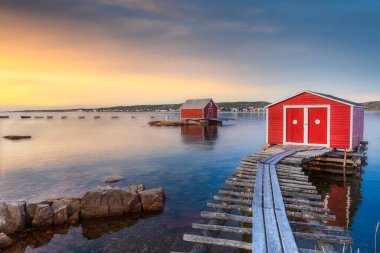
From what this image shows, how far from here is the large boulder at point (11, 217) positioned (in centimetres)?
984

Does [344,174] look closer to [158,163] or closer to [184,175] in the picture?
[184,175]

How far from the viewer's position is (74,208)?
11414 millimetres

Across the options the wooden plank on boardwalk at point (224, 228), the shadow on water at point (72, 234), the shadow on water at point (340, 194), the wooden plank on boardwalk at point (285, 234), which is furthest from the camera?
the shadow on water at point (340, 194)

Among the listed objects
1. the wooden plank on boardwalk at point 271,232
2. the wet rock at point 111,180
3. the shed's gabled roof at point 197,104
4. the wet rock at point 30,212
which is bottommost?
the wet rock at point 111,180

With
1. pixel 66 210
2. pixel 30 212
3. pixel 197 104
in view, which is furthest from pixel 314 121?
pixel 197 104

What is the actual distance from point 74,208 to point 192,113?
201 ft

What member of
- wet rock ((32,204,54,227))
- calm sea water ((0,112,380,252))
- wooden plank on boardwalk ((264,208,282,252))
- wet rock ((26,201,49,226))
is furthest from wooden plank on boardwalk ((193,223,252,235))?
wet rock ((26,201,49,226))

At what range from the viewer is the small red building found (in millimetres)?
70100

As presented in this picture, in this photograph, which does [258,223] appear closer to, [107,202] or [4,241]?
[107,202]

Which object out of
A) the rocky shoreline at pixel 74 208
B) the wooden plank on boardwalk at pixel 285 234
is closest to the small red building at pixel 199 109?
the rocky shoreline at pixel 74 208

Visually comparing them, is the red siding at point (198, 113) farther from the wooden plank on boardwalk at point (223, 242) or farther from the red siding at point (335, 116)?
the wooden plank on boardwalk at point (223, 242)

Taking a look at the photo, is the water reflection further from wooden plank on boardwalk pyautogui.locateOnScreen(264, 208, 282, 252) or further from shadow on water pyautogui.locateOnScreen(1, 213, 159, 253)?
wooden plank on boardwalk pyautogui.locateOnScreen(264, 208, 282, 252)

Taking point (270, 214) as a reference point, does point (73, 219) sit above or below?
below

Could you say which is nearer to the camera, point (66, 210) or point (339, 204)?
point (66, 210)
